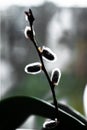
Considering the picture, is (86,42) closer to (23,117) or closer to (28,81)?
(28,81)

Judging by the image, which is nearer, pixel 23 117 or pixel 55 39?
pixel 23 117

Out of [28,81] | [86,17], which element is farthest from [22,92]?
[86,17]

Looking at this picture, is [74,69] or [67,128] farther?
[74,69]

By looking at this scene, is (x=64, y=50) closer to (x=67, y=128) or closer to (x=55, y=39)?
(x=55, y=39)

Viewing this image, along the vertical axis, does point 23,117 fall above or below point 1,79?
above

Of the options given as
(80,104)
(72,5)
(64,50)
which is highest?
(72,5)

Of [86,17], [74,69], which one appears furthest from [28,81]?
[86,17]

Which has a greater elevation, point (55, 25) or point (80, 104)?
point (55, 25)
